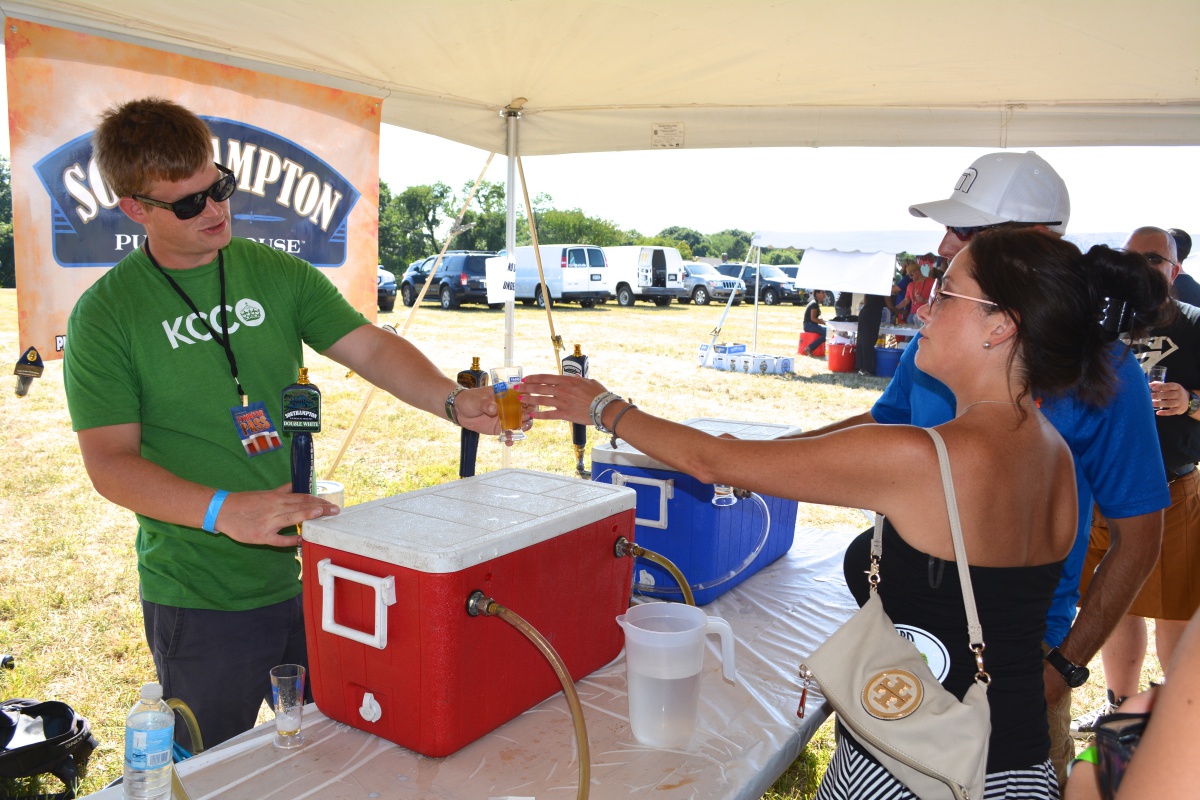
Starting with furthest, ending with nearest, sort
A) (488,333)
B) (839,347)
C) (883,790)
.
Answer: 1. (488,333)
2. (839,347)
3. (883,790)

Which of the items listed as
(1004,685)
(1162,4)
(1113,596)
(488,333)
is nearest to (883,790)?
(1004,685)

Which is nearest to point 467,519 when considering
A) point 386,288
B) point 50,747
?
point 50,747

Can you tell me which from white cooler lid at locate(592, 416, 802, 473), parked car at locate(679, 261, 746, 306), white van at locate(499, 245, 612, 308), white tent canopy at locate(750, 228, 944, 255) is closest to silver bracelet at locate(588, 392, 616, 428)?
white cooler lid at locate(592, 416, 802, 473)

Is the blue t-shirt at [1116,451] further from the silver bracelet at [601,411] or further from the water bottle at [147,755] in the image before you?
the water bottle at [147,755]

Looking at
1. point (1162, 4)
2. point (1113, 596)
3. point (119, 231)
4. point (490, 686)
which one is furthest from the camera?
point (119, 231)

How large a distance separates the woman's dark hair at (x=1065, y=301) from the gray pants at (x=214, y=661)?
1.74 metres

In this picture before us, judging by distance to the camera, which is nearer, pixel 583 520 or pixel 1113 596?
pixel 583 520

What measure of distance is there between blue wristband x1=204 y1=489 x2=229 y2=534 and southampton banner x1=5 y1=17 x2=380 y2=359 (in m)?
1.81

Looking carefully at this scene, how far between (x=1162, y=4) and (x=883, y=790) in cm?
250

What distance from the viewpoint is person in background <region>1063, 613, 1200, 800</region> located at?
0.64m

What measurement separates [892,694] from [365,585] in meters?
0.93

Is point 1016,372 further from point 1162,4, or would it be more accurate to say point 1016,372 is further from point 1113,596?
point 1162,4

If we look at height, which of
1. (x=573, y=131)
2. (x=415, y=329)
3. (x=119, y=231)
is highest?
(x=573, y=131)

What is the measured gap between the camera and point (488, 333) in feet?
52.2
